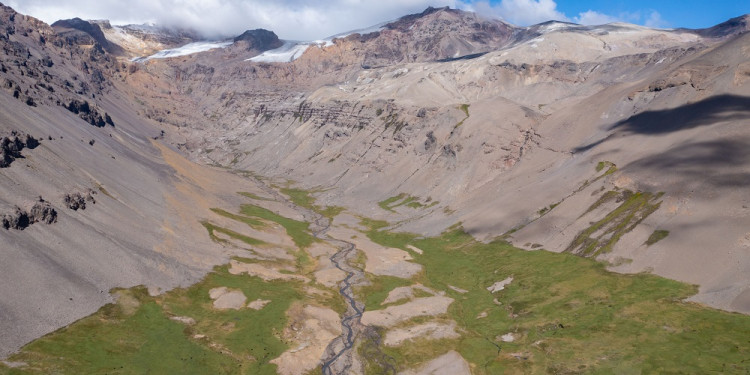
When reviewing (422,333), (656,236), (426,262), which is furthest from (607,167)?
(422,333)

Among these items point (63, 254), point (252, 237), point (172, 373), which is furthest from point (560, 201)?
point (63, 254)

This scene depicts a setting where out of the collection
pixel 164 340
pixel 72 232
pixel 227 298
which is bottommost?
pixel 227 298

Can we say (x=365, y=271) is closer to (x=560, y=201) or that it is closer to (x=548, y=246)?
(x=548, y=246)

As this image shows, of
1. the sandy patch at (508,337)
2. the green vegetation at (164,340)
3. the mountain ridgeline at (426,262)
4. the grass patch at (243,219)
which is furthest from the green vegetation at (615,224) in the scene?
the grass patch at (243,219)

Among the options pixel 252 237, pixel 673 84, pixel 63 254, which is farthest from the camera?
pixel 673 84

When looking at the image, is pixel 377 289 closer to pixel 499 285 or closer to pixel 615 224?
pixel 499 285
